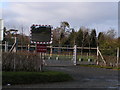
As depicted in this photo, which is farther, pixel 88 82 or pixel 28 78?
pixel 88 82

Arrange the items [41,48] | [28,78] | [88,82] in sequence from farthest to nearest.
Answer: [41,48], [88,82], [28,78]

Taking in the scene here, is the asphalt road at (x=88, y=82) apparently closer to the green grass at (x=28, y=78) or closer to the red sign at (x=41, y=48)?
the green grass at (x=28, y=78)

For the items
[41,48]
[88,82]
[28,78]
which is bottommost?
[88,82]

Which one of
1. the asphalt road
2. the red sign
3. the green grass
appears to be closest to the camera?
the green grass

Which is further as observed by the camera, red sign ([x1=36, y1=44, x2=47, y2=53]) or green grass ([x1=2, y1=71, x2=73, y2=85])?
red sign ([x1=36, y1=44, x2=47, y2=53])

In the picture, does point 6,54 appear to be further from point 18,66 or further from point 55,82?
point 55,82

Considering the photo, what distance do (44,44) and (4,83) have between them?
14.0 ft

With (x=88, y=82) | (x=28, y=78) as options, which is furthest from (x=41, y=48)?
(x=88, y=82)

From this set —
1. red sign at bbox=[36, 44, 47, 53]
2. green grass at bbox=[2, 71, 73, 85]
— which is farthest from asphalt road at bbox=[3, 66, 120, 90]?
red sign at bbox=[36, 44, 47, 53]

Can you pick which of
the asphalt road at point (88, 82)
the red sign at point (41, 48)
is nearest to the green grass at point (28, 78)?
the asphalt road at point (88, 82)

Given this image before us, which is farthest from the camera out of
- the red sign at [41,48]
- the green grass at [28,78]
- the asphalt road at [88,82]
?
the red sign at [41,48]

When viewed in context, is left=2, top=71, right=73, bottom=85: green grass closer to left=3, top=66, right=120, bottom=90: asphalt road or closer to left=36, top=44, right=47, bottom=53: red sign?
left=3, top=66, right=120, bottom=90: asphalt road

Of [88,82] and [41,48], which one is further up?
[41,48]

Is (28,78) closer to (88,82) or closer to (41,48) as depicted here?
(41,48)
